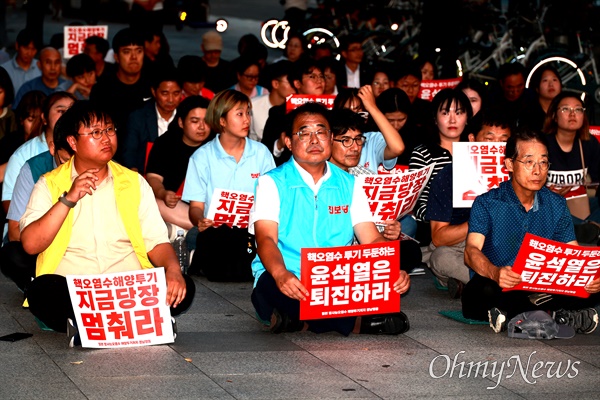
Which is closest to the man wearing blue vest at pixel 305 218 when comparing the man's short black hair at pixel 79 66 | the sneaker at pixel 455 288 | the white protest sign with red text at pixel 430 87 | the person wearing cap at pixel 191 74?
the sneaker at pixel 455 288

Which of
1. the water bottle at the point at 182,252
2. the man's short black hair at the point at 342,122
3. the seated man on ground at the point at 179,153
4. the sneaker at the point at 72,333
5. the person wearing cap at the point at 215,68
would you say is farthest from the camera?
the person wearing cap at the point at 215,68

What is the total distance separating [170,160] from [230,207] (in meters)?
0.90

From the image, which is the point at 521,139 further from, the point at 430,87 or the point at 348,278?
the point at 430,87

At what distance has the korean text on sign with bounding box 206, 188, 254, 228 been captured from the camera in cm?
803

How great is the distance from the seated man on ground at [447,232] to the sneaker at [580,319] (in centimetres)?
93

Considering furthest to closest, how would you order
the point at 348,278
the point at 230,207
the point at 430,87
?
the point at 430,87, the point at 230,207, the point at 348,278

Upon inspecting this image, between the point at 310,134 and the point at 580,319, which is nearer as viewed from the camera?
the point at 310,134

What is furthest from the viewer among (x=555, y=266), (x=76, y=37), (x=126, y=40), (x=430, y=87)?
(x=76, y=37)

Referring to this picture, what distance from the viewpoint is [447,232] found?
753 centimetres

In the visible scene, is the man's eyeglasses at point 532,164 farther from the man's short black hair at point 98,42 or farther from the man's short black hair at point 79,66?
the man's short black hair at point 98,42

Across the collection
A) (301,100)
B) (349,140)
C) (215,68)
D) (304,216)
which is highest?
(215,68)

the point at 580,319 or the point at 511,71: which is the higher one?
the point at 511,71

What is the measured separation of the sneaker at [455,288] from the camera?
301 inches

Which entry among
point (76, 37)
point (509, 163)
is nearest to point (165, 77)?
point (509, 163)
